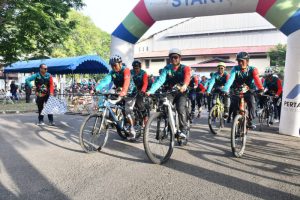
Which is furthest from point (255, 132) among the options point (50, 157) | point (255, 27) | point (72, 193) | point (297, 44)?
point (255, 27)

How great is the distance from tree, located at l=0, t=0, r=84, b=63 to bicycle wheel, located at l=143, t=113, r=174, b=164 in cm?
1134

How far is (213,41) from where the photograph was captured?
2128 inches

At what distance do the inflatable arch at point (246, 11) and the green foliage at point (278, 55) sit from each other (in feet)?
113

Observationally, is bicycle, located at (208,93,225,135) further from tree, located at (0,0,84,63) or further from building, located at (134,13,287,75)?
building, located at (134,13,287,75)

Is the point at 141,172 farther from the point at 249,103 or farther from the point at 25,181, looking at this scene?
the point at 249,103

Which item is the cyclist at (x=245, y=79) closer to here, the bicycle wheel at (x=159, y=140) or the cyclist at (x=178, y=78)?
the cyclist at (x=178, y=78)

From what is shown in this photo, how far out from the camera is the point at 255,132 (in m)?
9.35

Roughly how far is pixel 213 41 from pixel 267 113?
1783 inches

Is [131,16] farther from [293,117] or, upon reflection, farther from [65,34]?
[65,34]

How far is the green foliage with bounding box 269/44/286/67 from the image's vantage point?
40681mm

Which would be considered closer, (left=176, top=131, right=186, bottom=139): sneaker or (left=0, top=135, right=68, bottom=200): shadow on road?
(left=0, top=135, right=68, bottom=200): shadow on road

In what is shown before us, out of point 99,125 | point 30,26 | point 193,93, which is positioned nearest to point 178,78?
point 99,125

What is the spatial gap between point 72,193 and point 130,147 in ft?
9.46

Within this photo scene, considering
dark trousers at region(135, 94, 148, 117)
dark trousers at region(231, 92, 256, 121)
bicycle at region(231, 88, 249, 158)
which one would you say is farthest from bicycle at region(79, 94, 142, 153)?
dark trousers at region(231, 92, 256, 121)
